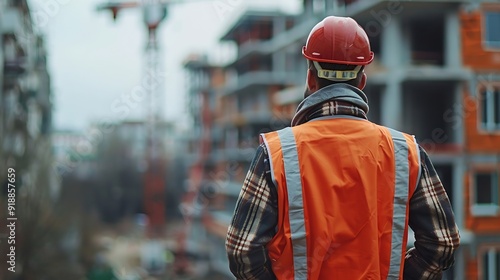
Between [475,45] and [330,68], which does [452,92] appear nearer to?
[475,45]

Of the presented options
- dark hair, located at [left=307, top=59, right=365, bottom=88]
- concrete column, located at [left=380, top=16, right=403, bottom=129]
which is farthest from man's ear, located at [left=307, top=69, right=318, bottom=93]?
concrete column, located at [left=380, top=16, right=403, bottom=129]

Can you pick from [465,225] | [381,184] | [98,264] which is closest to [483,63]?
[465,225]

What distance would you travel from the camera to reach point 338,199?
1037 mm

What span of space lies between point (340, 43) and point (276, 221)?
34 centimetres

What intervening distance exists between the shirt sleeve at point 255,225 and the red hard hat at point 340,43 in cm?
21

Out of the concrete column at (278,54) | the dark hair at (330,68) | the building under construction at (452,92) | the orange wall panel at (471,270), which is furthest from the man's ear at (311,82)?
the concrete column at (278,54)

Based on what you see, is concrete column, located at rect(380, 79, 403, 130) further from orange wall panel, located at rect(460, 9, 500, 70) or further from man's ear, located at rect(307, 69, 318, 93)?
man's ear, located at rect(307, 69, 318, 93)

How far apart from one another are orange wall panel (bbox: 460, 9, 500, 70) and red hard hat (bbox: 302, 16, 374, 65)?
9.79 m

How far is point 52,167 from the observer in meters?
13.0

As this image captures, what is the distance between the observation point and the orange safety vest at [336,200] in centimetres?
103

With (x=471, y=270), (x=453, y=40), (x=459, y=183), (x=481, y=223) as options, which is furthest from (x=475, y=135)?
(x=471, y=270)

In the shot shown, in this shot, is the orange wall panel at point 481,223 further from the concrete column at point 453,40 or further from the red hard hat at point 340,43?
the red hard hat at point 340,43

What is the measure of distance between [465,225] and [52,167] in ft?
27.4

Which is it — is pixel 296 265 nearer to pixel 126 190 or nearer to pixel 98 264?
pixel 98 264
